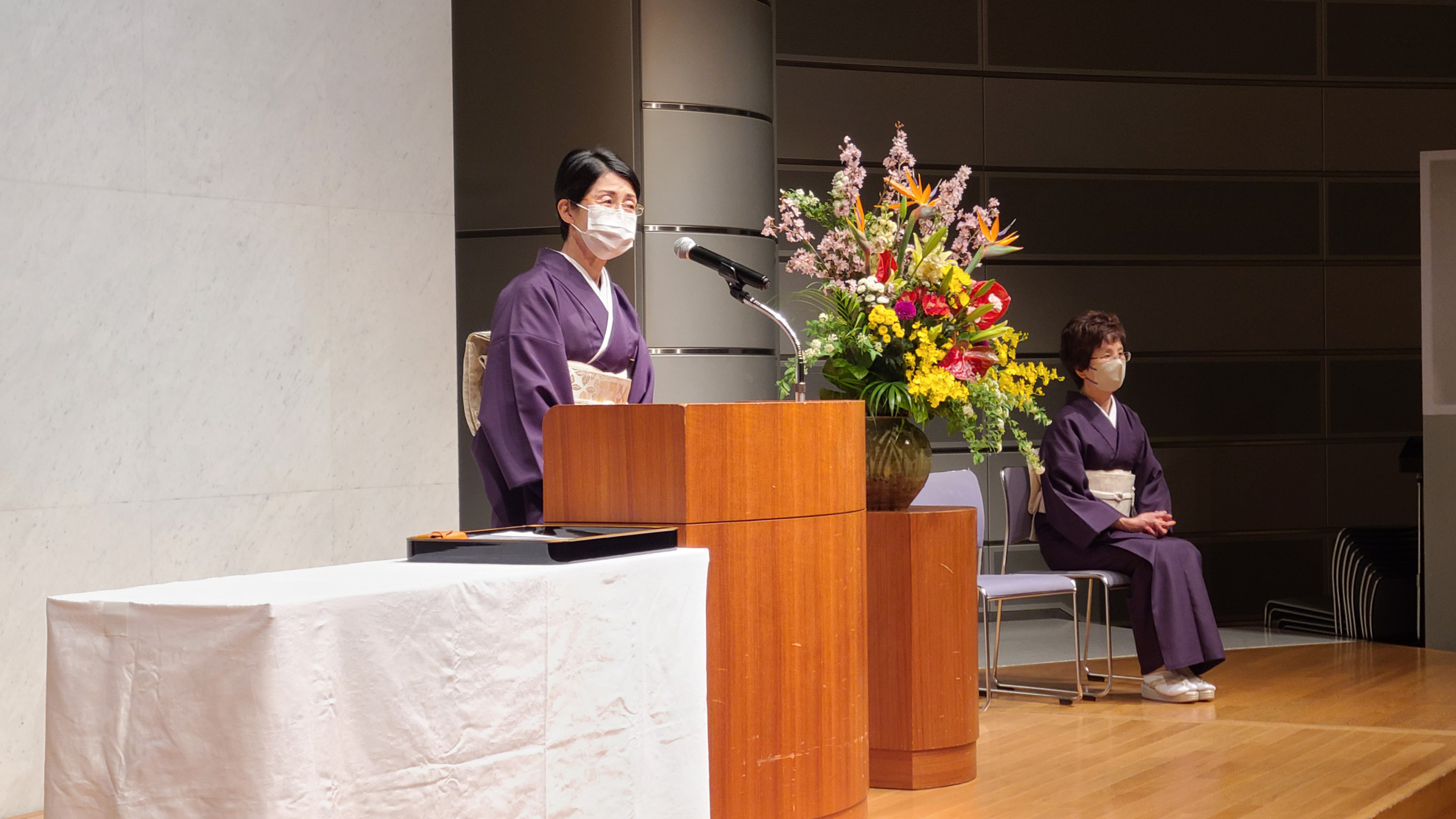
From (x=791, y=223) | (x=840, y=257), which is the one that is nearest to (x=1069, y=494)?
(x=840, y=257)

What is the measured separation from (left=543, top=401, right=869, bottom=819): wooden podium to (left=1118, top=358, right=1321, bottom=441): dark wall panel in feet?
15.2

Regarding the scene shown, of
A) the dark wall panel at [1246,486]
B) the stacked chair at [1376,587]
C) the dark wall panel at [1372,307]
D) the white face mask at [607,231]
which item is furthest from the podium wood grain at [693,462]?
the dark wall panel at [1372,307]

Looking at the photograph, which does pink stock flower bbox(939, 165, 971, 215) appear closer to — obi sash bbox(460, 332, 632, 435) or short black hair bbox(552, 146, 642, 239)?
short black hair bbox(552, 146, 642, 239)

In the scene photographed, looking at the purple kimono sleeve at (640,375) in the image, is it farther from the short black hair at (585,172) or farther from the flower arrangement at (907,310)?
the flower arrangement at (907,310)

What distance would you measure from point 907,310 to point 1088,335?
5.26 ft

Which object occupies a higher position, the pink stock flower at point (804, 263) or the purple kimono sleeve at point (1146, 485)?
the pink stock flower at point (804, 263)

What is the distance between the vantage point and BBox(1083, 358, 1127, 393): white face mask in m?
4.92

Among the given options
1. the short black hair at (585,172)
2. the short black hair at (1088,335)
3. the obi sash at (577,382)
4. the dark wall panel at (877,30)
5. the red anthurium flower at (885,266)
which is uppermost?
the dark wall panel at (877,30)

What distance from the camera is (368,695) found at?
1758 millimetres

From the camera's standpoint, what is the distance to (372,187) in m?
4.17

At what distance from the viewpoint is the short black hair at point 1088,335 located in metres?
4.89

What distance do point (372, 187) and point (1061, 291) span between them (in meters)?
3.71

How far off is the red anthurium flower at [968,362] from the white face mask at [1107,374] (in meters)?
1.42

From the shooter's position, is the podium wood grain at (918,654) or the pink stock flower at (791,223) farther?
the podium wood grain at (918,654)
